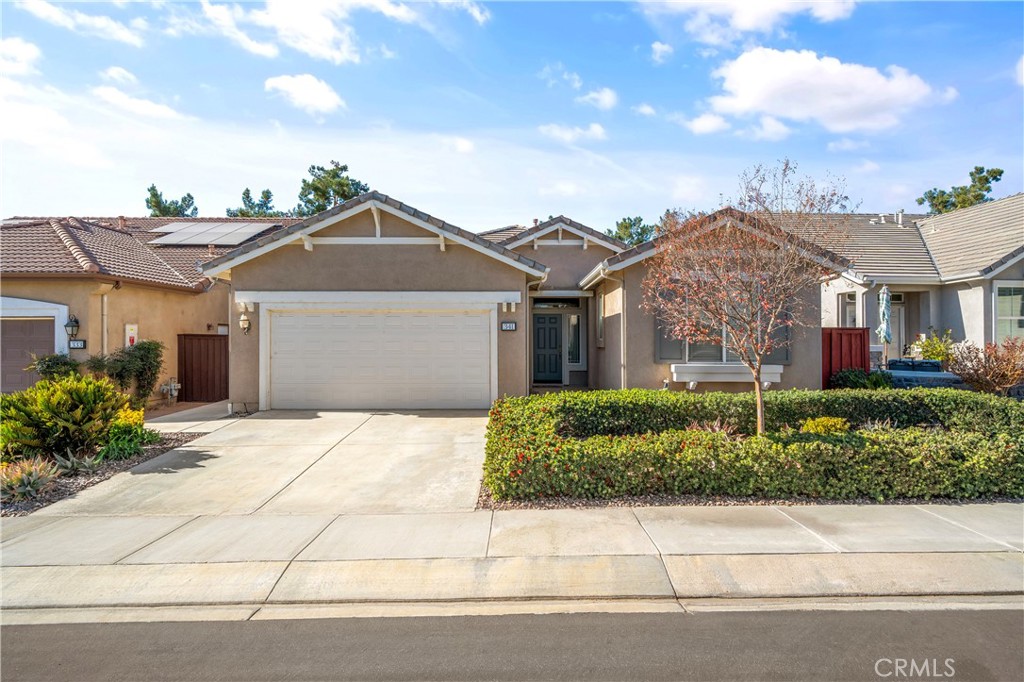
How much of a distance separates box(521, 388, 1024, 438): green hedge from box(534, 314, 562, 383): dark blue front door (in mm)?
7606

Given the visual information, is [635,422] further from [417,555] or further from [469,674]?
[469,674]

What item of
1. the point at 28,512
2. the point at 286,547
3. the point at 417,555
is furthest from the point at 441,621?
the point at 28,512

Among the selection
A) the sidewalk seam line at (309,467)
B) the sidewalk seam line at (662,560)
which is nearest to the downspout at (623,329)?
the sidewalk seam line at (309,467)

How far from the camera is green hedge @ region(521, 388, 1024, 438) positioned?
9.11 meters

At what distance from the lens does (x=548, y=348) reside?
56.6 feet

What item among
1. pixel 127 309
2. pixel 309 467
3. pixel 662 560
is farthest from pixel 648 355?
pixel 127 309

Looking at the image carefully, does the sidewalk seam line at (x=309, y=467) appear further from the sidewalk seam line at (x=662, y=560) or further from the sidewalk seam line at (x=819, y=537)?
the sidewalk seam line at (x=819, y=537)

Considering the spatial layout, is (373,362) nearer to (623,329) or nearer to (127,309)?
(623,329)

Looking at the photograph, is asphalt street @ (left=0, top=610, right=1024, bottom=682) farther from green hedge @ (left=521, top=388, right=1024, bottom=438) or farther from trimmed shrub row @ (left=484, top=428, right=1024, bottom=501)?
green hedge @ (left=521, top=388, right=1024, bottom=438)

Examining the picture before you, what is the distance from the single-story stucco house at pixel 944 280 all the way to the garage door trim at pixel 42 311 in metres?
18.1

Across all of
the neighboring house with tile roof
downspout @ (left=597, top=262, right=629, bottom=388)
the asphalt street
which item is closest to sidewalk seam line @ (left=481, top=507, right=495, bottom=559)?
the asphalt street

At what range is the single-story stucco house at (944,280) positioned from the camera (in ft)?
49.6

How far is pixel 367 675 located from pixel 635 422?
6.37m

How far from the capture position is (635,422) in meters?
9.18
